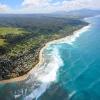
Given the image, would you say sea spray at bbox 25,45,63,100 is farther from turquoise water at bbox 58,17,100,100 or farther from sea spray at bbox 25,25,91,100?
turquoise water at bbox 58,17,100,100

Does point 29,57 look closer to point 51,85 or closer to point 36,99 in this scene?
point 51,85

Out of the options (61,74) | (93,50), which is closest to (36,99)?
(61,74)

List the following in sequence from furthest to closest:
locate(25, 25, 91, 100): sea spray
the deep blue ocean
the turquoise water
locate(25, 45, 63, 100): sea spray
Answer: locate(25, 25, 91, 100): sea spray, locate(25, 45, 63, 100): sea spray, the turquoise water, the deep blue ocean

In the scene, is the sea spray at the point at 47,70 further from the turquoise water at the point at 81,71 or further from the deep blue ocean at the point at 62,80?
the turquoise water at the point at 81,71

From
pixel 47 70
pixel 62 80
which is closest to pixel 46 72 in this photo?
pixel 47 70

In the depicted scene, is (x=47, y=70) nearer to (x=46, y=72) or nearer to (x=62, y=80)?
Result: (x=46, y=72)

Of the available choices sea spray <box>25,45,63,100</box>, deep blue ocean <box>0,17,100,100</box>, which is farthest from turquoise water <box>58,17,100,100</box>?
sea spray <box>25,45,63,100</box>

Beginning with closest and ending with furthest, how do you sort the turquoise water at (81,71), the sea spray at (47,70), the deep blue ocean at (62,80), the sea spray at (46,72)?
the deep blue ocean at (62,80)
the turquoise water at (81,71)
the sea spray at (46,72)
the sea spray at (47,70)

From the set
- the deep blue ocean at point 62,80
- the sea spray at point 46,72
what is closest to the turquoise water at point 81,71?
the deep blue ocean at point 62,80
